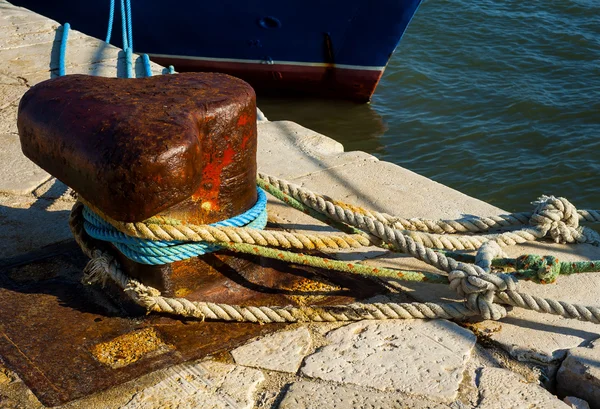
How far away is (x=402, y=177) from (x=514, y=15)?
8005mm

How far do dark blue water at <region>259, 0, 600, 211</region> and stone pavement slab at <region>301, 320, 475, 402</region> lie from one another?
397 centimetres

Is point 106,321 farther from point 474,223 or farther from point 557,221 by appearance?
point 557,221

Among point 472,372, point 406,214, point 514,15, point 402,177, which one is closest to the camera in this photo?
point 472,372

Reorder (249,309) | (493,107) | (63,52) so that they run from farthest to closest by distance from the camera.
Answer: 1. (493,107)
2. (63,52)
3. (249,309)

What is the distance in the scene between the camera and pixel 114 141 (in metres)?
2.14

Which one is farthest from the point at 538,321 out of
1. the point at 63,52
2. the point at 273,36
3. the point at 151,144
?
the point at 273,36

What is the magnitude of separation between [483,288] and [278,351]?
71 centimetres

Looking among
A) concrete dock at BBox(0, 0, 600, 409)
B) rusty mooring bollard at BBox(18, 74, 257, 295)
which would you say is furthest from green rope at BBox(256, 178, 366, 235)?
rusty mooring bollard at BBox(18, 74, 257, 295)

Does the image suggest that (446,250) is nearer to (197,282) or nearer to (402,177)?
(402,177)

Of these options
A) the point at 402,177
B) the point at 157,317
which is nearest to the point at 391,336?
the point at 157,317

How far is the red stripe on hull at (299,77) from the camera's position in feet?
26.2

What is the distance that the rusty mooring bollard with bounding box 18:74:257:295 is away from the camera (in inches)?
84.0

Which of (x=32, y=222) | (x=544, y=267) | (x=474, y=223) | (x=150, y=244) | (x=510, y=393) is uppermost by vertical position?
(x=150, y=244)

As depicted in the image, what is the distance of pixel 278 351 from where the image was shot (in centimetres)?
238
